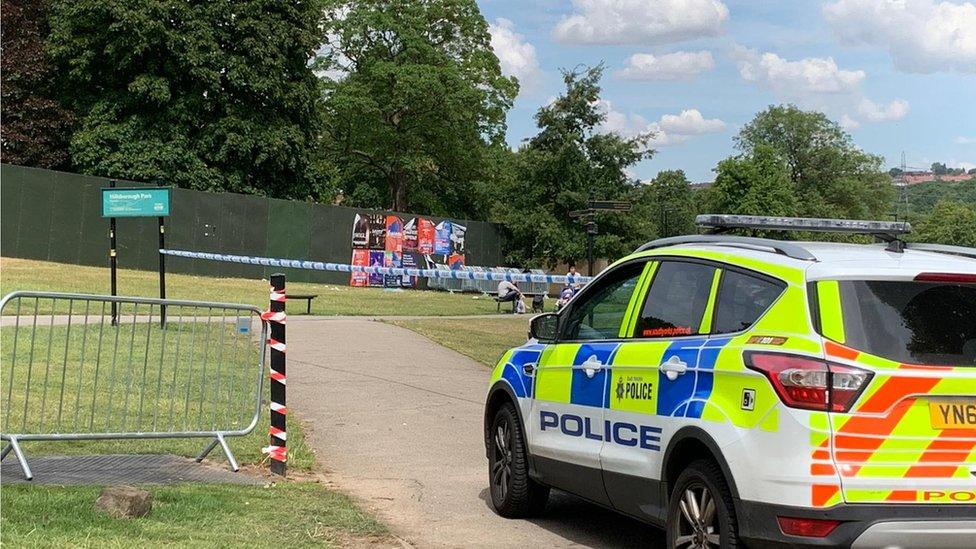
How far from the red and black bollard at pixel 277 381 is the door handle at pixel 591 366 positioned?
2674 mm

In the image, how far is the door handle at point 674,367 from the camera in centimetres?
552

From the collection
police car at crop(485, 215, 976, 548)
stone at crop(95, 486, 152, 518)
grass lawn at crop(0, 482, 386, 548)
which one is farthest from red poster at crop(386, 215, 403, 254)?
A: police car at crop(485, 215, 976, 548)

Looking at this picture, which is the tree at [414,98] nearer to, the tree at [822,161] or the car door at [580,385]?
the tree at [822,161]

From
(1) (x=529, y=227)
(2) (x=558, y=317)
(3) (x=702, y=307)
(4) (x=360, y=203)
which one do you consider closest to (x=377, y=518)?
(2) (x=558, y=317)

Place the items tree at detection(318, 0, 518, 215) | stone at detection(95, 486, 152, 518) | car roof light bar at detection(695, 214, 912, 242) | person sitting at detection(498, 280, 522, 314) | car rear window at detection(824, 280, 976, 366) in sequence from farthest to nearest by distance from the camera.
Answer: tree at detection(318, 0, 518, 215) < person sitting at detection(498, 280, 522, 314) < stone at detection(95, 486, 152, 518) < car roof light bar at detection(695, 214, 912, 242) < car rear window at detection(824, 280, 976, 366)

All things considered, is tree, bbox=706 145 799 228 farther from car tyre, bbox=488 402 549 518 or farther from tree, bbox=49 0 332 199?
car tyre, bbox=488 402 549 518

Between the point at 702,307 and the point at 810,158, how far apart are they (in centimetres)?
9381

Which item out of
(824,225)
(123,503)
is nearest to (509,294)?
(123,503)

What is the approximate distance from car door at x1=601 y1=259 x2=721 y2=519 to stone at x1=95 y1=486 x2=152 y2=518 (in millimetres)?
2649

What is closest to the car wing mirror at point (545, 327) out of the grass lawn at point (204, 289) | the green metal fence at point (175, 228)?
the grass lawn at point (204, 289)

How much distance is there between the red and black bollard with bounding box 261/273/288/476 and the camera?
8.29 metres

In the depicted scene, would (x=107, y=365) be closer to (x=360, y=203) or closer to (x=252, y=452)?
(x=252, y=452)

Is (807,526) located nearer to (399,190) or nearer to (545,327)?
(545,327)

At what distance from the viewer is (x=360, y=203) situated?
208ft
